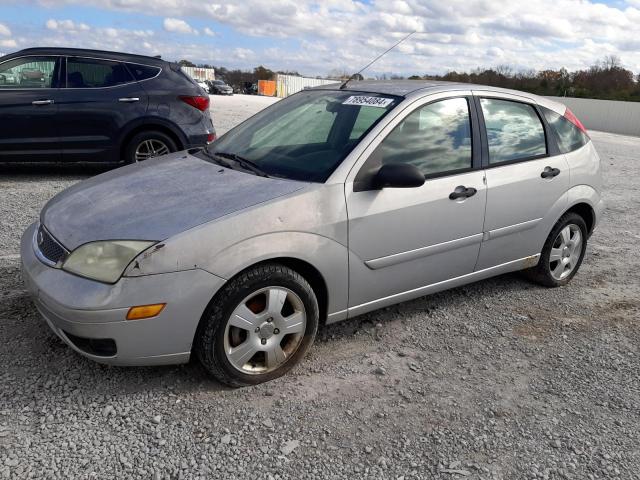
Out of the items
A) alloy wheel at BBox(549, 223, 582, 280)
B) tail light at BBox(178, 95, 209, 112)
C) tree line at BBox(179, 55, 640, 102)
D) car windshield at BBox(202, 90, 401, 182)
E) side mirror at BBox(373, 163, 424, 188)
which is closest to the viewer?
side mirror at BBox(373, 163, 424, 188)

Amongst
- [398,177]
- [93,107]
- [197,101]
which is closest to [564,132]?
[398,177]

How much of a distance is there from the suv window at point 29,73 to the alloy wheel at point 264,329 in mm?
5924

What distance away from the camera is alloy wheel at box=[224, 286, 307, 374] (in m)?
2.96

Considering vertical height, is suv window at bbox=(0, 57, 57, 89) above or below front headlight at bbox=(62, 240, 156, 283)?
above

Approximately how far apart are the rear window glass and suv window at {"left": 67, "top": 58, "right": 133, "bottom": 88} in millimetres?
78

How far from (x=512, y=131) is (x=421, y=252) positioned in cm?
128

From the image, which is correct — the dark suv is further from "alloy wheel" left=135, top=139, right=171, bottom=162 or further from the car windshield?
the car windshield

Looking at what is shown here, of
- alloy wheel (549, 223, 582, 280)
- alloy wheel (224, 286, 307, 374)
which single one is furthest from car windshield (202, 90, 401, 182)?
alloy wheel (549, 223, 582, 280)

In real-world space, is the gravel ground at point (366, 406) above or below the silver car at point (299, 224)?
below

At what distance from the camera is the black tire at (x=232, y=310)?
286 centimetres

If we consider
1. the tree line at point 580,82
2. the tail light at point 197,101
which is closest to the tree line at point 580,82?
the tree line at point 580,82

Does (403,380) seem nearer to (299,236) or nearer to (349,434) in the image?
(349,434)

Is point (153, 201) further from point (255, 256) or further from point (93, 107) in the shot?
point (93, 107)

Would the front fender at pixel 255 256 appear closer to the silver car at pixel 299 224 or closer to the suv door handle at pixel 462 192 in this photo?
the silver car at pixel 299 224
